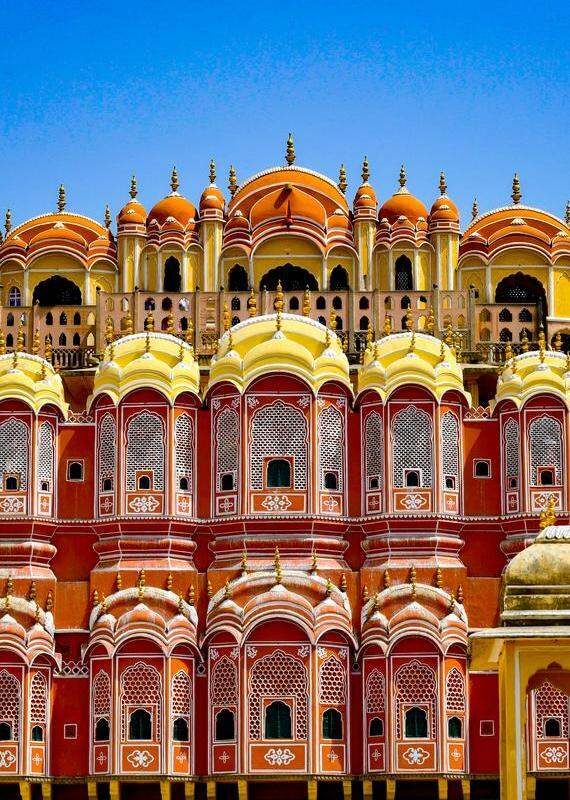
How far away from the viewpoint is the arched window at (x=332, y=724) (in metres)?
38.0

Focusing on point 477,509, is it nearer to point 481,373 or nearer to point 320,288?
point 481,373

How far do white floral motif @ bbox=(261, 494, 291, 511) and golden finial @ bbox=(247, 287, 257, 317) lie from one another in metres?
4.82

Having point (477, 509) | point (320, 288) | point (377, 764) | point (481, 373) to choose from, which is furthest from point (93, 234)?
point (377, 764)

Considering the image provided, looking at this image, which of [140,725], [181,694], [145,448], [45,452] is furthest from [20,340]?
[140,725]

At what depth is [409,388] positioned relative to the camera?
40.1 m

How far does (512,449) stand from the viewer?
40.2 metres

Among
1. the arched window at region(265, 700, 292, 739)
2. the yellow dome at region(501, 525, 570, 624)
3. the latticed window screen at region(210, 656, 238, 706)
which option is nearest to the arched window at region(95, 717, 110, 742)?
the latticed window screen at region(210, 656, 238, 706)

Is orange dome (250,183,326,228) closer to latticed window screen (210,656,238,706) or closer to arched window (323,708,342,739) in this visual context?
latticed window screen (210,656,238,706)

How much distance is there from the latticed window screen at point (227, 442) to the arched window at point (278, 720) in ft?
14.8

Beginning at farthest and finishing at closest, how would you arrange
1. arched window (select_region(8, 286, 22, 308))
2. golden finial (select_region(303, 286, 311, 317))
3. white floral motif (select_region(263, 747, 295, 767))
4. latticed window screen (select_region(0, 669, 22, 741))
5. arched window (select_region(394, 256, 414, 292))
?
arched window (select_region(8, 286, 22, 308)) < arched window (select_region(394, 256, 414, 292)) < golden finial (select_region(303, 286, 311, 317)) < latticed window screen (select_region(0, 669, 22, 741)) < white floral motif (select_region(263, 747, 295, 767))

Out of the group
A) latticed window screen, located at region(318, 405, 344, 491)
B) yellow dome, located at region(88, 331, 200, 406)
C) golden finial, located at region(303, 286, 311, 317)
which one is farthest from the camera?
golden finial, located at region(303, 286, 311, 317)

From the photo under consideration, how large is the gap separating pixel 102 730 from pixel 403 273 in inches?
565

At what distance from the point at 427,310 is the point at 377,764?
11.6 metres

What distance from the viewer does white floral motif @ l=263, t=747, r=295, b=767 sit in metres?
37.6
